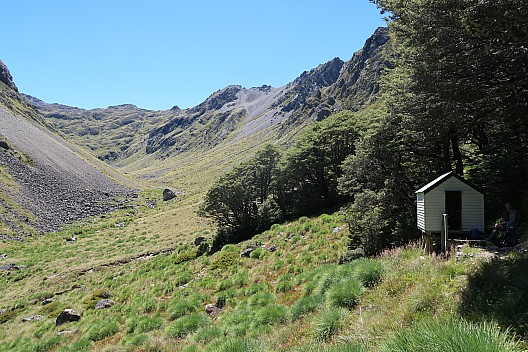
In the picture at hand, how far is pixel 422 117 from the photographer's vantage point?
11773mm

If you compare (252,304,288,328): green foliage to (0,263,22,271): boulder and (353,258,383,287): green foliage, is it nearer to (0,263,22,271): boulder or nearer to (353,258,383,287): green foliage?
(353,258,383,287): green foliage

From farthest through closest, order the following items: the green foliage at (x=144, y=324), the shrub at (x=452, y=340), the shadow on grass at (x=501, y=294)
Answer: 1. the green foliage at (x=144, y=324)
2. the shadow on grass at (x=501, y=294)
3. the shrub at (x=452, y=340)

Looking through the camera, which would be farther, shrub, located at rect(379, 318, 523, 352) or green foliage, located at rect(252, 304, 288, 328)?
green foliage, located at rect(252, 304, 288, 328)

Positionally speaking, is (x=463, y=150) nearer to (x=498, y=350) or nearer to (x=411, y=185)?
(x=411, y=185)

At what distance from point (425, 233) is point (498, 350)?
1073cm

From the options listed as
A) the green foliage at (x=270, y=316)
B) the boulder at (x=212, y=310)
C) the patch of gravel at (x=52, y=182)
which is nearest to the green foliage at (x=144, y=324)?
the boulder at (x=212, y=310)

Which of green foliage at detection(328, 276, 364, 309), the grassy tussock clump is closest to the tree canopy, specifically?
green foliage at detection(328, 276, 364, 309)

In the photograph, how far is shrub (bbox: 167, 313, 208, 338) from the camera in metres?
11.9

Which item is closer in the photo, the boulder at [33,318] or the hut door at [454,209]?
the hut door at [454,209]

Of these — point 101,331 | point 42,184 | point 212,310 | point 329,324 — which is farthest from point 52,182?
point 329,324

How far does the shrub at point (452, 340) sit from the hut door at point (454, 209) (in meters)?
10.7

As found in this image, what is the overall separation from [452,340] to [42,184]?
7373 cm

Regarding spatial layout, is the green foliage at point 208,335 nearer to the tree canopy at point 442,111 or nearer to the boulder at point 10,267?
the tree canopy at point 442,111

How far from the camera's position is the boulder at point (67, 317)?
18.2 meters
